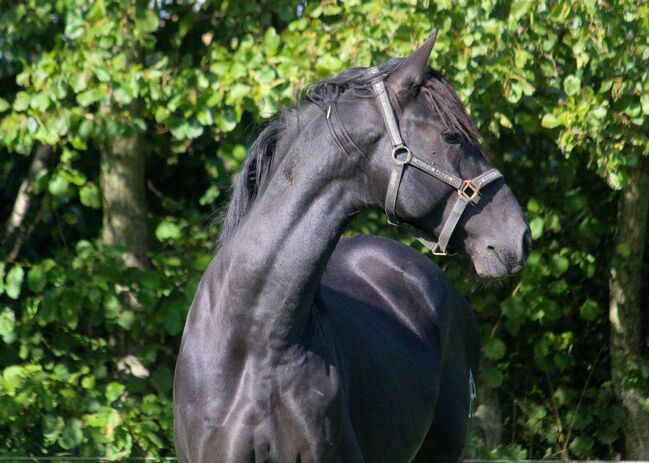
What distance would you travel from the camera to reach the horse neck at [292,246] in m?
2.70

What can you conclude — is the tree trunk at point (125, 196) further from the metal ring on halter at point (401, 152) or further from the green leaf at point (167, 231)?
the metal ring on halter at point (401, 152)

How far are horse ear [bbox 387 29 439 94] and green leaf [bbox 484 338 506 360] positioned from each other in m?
3.25

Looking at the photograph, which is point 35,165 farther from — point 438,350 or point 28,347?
point 438,350

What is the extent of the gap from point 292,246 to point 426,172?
1.31 ft

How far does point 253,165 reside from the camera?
2.90 m

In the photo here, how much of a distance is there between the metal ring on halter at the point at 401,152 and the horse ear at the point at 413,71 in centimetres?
16

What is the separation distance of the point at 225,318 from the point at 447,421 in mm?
1417

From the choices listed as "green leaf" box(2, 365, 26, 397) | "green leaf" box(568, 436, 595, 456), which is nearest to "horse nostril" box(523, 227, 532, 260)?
"green leaf" box(2, 365, 26, 397)

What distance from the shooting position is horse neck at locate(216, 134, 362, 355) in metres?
2.70

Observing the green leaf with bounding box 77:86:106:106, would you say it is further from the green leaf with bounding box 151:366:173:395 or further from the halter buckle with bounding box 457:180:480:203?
the halter buckle with bounding box 457:180:480:203

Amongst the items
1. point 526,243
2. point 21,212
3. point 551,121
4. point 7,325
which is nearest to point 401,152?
point 526,243

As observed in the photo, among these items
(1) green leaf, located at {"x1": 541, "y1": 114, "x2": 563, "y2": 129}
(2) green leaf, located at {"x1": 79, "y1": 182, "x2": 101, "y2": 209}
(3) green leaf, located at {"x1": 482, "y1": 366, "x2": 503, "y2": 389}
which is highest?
(1) green leaf, located at {"x1": 541, "y1": 114, "x2": 563, "y2": 129}

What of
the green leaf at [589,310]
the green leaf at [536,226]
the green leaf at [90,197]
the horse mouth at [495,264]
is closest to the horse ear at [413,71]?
the horse mouth at [495,264]

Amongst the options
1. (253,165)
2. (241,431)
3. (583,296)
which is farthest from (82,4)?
(583,296)
